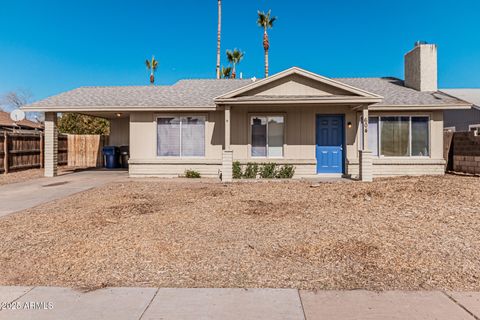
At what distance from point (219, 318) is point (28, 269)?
2.82m

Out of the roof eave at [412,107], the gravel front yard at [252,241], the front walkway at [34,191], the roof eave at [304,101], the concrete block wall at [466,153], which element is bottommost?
the gravel front yard at [252,241]

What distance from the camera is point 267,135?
46.2 feet

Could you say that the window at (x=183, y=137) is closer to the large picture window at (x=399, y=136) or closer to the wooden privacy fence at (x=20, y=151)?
the large picture window at (x=399, y=136)

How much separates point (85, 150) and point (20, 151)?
183 inches

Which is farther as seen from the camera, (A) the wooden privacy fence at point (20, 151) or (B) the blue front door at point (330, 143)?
(A) the wooden privacy fence at point (20, 151)

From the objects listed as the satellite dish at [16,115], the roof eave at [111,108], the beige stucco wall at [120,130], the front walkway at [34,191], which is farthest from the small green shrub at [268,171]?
the satellite dish at [16,115]

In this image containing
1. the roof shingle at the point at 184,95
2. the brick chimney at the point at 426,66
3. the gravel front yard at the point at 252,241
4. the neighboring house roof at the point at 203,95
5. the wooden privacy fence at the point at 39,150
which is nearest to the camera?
the gravel front yard at the point at 252,241

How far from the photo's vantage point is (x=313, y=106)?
13.9 meters

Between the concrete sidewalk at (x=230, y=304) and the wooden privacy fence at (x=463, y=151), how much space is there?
1237cm

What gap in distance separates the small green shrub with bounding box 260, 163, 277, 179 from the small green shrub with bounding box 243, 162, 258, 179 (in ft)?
0.92

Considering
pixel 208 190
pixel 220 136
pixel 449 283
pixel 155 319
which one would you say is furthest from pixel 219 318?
pixel 220 136

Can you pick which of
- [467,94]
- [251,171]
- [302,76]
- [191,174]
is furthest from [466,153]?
[467,94]

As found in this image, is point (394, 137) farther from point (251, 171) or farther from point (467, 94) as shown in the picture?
point (467, 94)

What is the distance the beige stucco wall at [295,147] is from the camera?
1389 centimetres
